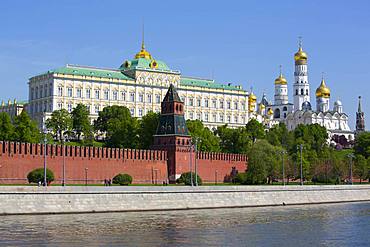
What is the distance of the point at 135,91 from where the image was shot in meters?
125

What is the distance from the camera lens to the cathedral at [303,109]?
159 m

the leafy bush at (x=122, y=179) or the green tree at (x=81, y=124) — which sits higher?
the green tree at (x=81, y=124)

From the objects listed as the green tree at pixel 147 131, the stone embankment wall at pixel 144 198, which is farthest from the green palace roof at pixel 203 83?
the stone embankment wall at pixel 144 198

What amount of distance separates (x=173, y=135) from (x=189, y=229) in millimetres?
34749

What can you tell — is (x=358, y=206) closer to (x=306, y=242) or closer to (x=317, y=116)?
(x=306, y=242)

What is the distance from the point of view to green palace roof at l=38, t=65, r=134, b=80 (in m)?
118

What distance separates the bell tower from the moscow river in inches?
926

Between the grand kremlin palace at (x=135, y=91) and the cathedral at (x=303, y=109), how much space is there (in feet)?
71.8

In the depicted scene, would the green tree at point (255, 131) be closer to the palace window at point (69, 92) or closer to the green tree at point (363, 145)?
the green tree at point (363, 145)

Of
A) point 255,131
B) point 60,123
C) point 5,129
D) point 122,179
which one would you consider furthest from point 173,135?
point 255,131

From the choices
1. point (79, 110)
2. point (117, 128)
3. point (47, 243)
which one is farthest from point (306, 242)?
point (79, 110)

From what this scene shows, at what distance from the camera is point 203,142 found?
86438 millimetres

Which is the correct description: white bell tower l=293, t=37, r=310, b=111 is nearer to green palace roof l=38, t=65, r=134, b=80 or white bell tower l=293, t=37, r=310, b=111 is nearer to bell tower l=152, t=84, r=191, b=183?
green palace roof l=38, t=65, r=134, b=80

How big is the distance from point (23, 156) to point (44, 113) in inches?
2272
